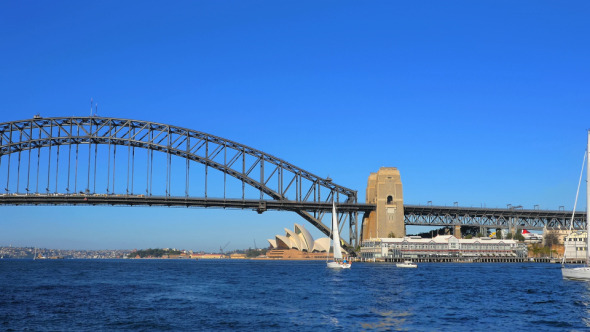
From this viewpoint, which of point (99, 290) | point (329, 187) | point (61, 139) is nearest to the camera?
point (99, 290)

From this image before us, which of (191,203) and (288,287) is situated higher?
(191,203)

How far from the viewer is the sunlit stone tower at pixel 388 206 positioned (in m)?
148

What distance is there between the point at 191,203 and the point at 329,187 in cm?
3370

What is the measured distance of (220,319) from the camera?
37.7 m

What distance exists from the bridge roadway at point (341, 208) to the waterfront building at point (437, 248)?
503cm

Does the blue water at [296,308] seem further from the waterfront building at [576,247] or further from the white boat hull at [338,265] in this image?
the waterfront building at [576,247]

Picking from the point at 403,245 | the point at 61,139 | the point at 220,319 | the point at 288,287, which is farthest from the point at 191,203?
the point at 220,319

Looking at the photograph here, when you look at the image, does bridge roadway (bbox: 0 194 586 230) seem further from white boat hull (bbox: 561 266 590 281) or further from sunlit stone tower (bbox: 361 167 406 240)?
white boat hull (bbox: 561 266 590 281)

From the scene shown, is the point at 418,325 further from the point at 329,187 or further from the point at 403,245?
the point at 403,245

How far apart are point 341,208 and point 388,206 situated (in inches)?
500

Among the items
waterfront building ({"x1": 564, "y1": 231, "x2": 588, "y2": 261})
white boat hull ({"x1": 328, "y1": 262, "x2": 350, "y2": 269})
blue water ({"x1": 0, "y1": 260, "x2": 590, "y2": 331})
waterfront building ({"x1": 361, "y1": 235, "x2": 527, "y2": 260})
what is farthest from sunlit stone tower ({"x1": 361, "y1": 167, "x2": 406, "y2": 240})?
blue water ({"x1": 0, "y1": 260, "x2": 590, "y2": 331})

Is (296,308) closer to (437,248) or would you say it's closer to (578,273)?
(578,273)

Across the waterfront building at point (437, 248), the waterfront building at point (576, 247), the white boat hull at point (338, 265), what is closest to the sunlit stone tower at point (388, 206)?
the waterfront building at point (437, 248)

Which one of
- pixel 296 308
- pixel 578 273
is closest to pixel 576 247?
pixel 578 273
